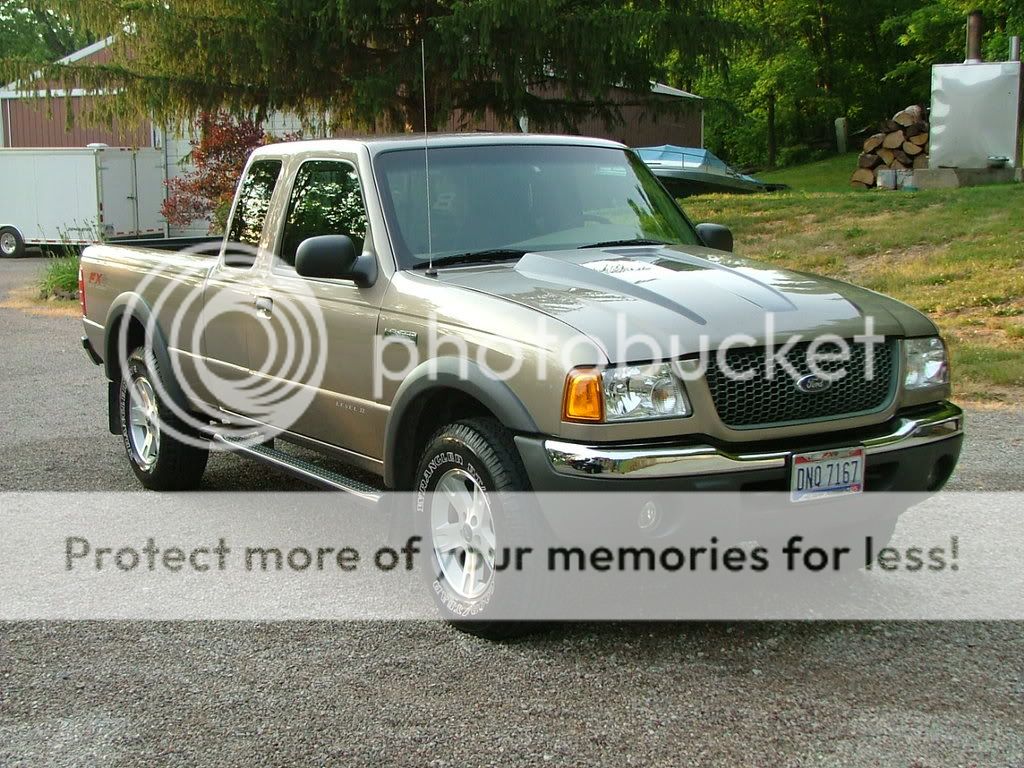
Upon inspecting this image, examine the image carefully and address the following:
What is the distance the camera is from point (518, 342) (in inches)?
175

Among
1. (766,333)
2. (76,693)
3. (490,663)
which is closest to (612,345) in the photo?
(766,333)

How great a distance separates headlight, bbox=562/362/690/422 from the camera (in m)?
4.21

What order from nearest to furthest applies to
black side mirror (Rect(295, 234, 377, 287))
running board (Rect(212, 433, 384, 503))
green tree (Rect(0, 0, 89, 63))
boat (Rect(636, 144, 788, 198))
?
black side mirror (Rect(295, 234, 377, 287)) < running board (Rect(212, 433, 384, 503)) < boat (Rect(636, 144, 788, 198)) < green tree (Rect(0, 0, 89, 63))

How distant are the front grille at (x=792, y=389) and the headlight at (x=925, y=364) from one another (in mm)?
120

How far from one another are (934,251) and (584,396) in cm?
1171

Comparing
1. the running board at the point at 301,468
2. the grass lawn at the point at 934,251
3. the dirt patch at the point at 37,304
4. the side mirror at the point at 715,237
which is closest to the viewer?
the running board at the point at 301,468

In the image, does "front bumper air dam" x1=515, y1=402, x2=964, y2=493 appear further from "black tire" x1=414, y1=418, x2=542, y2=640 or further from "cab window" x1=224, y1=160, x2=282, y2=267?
"cab window" x1=224, y1=160, x2=282, y2=267

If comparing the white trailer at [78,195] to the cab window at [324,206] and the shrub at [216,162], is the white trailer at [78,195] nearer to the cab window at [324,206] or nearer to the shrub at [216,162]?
the shrub at [216,162]

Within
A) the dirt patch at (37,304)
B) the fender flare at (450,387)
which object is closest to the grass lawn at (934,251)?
the fender flare at (450,387)

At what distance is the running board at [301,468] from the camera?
5.21 meters

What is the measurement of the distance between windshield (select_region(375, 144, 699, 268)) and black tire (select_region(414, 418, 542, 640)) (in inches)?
38.1

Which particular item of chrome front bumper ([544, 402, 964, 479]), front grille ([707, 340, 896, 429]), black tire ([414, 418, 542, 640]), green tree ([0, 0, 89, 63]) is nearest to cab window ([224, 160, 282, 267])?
black tire ([414, 418, 542, 640])

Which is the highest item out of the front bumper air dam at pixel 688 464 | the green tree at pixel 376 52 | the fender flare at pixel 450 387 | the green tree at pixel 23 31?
the green tree at pixel 23 31

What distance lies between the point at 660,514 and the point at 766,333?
2.55ft
